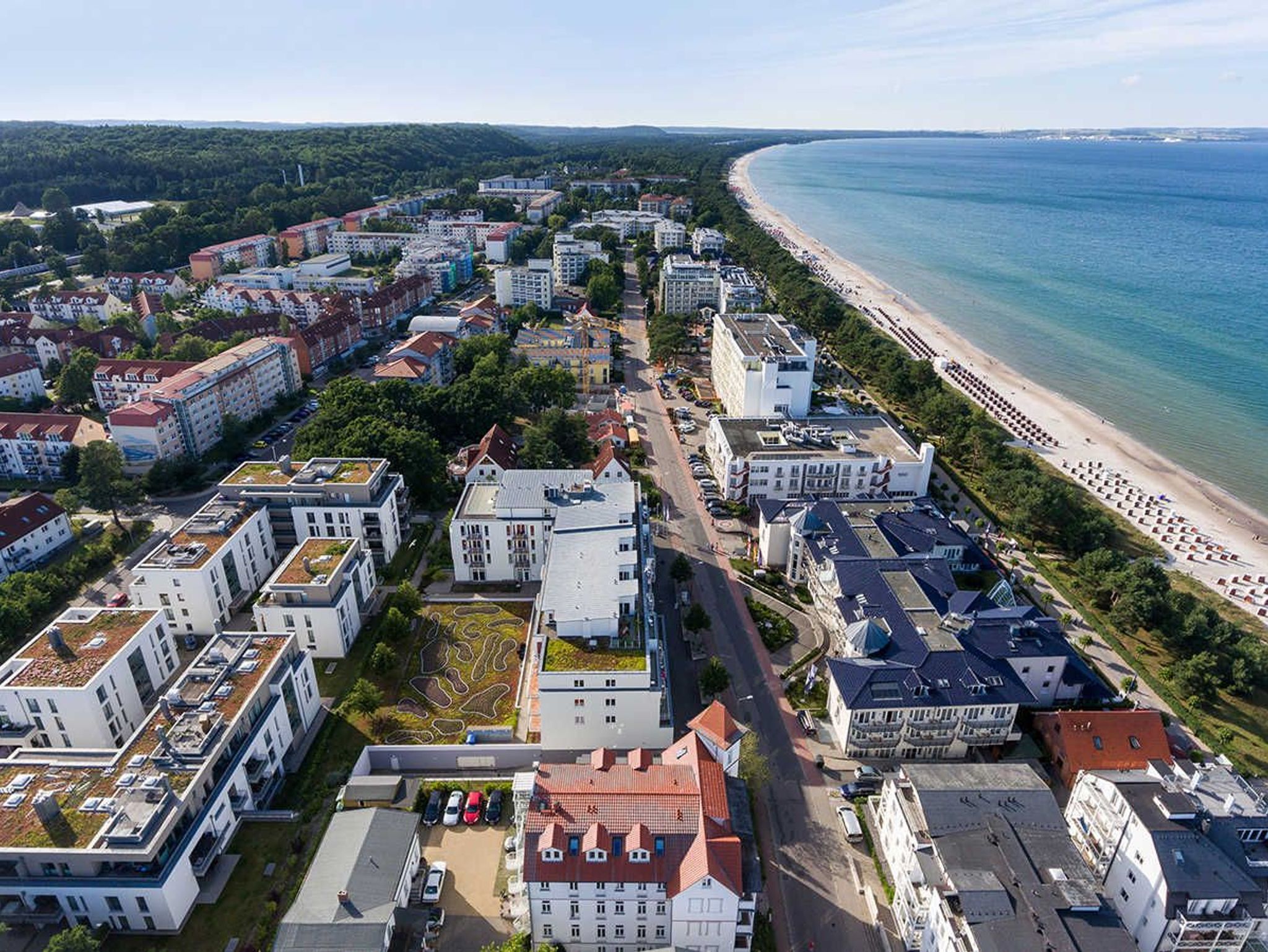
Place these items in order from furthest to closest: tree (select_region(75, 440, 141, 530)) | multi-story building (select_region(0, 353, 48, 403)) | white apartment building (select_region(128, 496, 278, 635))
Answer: multi-story building (select_region(0, 353, 48, 403)) < tree (select_region(75, 440, 141, 530)) < white apartment building (select_region(128, 496, 278, 635))

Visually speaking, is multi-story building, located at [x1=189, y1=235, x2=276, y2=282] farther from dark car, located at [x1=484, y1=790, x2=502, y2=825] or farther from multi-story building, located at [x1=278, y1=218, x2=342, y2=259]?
dark car, located at [x1=484, y1=790, x2=502, y2=825]

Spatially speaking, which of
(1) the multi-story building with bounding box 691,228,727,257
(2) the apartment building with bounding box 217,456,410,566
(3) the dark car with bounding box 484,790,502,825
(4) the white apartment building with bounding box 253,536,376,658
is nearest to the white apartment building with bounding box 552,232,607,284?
(1) the multi-story building with bounding box 691,228,727,257

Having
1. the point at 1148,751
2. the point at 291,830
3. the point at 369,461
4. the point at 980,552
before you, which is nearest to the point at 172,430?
the point at 369,461

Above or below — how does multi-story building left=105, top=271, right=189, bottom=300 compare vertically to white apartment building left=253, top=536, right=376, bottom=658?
above

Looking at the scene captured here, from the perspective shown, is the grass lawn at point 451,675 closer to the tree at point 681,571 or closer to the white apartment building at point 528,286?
the tree at point 681,571

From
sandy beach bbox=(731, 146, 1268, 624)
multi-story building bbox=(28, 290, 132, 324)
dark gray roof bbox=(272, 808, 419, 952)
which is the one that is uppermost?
multi-story building bbox=(28, 290, 132, 324)

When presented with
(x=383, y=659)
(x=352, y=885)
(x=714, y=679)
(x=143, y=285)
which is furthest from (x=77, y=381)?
(x=714, y=679)

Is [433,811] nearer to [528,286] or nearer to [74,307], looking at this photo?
[528,286]
